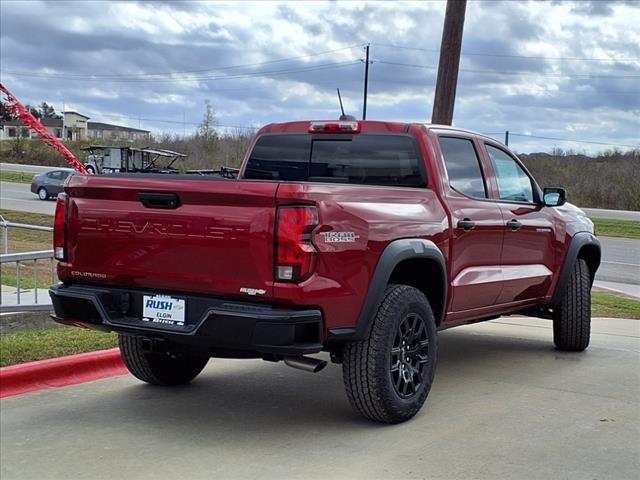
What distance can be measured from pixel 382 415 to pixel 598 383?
2.39 m

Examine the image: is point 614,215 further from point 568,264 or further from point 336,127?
point 336,127

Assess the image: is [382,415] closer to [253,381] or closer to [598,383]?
[253,381]

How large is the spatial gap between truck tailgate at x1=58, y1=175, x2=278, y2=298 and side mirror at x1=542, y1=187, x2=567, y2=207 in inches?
137

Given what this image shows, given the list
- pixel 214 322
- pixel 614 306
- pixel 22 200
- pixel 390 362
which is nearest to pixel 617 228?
pixel 614 306

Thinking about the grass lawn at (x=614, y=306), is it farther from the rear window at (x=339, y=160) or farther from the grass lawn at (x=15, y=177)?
the grass lawn at (x=15, y=177)

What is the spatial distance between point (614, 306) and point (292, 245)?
26.0 ft

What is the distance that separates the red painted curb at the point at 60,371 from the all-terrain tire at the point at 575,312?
403cm

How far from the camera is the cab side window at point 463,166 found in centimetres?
612

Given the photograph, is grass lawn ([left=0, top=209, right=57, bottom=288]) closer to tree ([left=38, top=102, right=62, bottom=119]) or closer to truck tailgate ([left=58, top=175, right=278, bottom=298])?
truck tailgate ([left=58, top=175, right=278, bottom=298])

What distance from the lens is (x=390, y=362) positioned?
500 cm

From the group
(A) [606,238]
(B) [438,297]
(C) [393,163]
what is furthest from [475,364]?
(A) [606,238]

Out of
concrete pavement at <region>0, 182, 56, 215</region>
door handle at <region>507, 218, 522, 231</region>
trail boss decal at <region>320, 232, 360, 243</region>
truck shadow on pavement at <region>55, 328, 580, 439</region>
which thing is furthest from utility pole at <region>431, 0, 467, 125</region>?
concrete pavement at <region>0, 182, 56, 215</region>

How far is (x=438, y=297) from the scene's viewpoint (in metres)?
5.73

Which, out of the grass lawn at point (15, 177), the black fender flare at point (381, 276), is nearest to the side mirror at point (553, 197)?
the black fender flare at point (381, 276)
